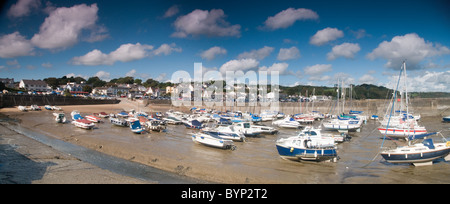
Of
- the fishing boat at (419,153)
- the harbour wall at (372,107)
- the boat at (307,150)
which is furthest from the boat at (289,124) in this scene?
the fishing boat at (419,153)

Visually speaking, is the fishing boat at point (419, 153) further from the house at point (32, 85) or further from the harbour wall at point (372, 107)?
the house at point (32, 85)

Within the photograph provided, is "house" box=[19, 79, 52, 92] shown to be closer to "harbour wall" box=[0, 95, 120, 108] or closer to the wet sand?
"harbour wall" box=[0, 95, 120, 108]

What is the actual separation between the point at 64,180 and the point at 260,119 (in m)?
39.0

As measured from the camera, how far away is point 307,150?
17234 mm

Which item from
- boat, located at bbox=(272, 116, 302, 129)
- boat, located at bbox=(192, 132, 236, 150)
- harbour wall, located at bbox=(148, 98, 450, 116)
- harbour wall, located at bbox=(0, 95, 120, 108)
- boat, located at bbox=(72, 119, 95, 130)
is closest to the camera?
boat, located at bbox=(192, 132, 236, 150)

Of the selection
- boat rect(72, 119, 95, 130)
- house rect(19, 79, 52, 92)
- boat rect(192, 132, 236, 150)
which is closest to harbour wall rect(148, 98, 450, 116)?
boat rect(192, 132, 236, 150)

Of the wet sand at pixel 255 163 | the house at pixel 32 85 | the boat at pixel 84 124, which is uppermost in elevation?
the house at pixel 32 85

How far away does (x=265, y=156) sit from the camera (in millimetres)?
20031

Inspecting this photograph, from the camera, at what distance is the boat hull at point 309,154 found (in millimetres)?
17172

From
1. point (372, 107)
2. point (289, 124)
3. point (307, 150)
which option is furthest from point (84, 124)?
point (372, 107)

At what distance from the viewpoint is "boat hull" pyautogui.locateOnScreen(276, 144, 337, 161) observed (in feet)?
56.3
